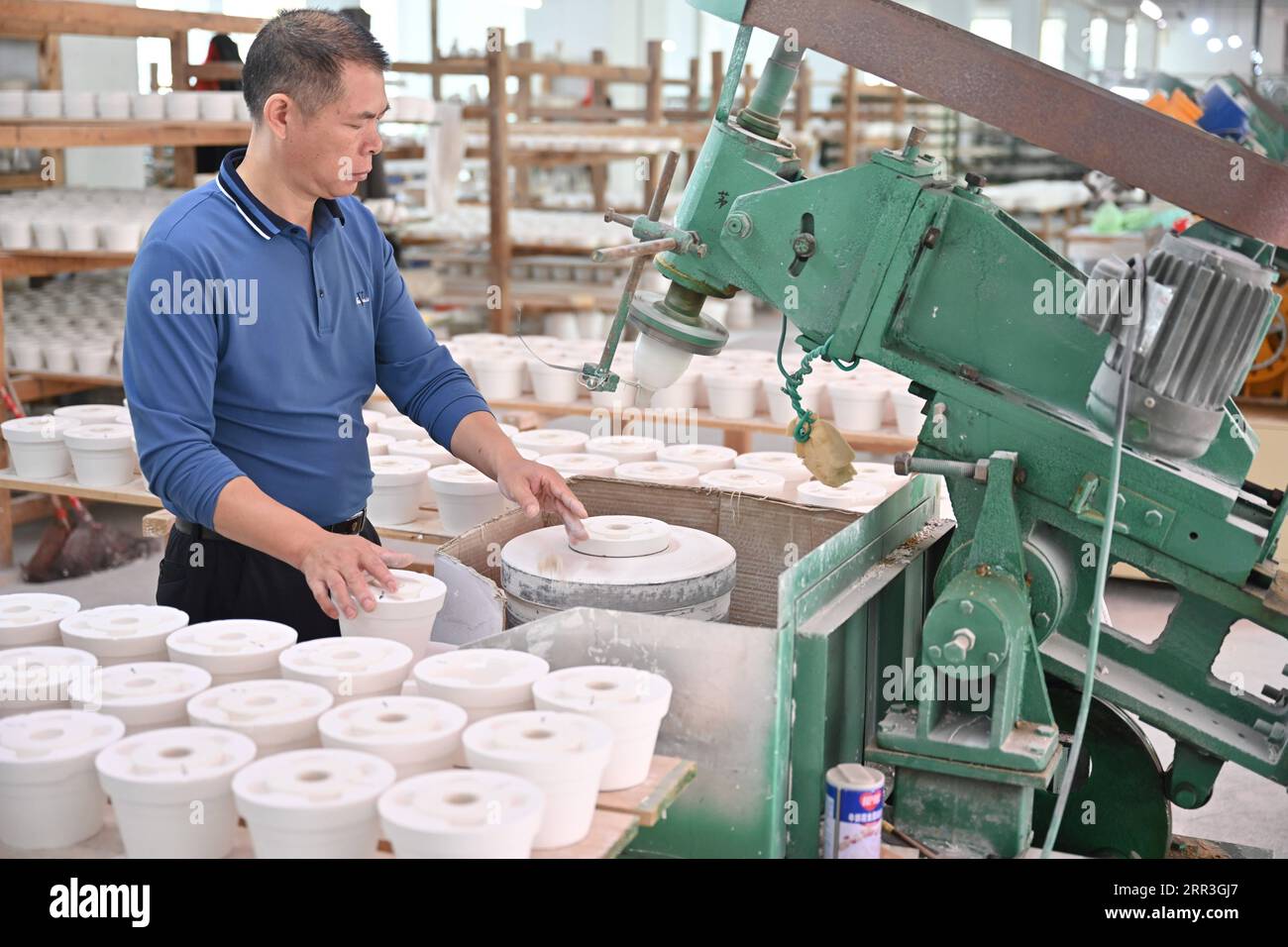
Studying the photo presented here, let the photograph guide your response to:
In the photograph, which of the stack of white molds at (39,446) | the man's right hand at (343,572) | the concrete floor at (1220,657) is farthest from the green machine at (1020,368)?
the stack of white molds at (39,446)

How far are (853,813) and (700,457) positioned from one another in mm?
1961

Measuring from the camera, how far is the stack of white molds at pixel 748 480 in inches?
129

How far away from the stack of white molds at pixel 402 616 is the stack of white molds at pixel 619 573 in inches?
9.0

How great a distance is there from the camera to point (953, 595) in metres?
1.89

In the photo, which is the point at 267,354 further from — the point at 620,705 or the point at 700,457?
the point at 700,457

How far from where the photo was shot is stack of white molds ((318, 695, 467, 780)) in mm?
1576

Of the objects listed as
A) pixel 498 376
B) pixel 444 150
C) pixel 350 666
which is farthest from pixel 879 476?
pixel 444 150

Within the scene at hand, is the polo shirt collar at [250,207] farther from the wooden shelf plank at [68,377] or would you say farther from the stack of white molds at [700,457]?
the wooden shelf plank at [68,377]

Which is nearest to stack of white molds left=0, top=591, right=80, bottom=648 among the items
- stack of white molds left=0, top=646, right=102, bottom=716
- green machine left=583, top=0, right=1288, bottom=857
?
stack of white molds left=0, top=646, right=102, bottom=716

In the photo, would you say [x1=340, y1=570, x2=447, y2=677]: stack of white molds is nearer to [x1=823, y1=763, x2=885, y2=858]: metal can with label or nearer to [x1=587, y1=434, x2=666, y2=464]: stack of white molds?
[x1=823, y1=763, x2=885, y2=858]: metal can with label

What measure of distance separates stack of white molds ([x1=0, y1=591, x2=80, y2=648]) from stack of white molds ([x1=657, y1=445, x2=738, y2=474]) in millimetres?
1828

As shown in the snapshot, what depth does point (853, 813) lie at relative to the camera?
178 centimetres
